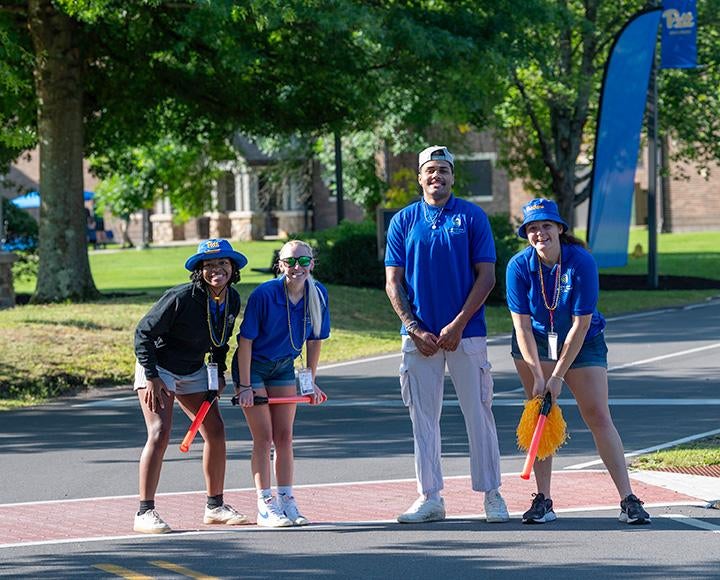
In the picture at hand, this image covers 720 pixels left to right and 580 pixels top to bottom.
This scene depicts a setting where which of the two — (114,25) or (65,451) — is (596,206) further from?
(65,451)

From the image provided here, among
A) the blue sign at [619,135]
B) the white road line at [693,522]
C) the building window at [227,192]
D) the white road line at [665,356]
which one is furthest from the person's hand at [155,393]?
the building window at [227,192]

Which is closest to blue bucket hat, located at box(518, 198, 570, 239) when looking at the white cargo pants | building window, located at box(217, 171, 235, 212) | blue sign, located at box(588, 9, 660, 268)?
the white cargo pants

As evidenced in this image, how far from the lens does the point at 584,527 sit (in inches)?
333

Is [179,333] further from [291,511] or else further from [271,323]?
[291,511]

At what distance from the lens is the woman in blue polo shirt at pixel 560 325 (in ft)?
27.4

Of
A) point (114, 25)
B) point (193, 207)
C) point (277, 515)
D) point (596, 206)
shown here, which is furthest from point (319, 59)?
point (193, 207)

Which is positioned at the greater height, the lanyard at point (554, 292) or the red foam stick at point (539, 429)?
the lanyard at point (554, 292)

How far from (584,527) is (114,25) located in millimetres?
17317

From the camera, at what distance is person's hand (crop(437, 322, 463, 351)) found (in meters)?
8.45

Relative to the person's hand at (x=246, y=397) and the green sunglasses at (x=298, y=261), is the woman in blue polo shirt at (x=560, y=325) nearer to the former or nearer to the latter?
the green sunglasses at (x=298, y=261)

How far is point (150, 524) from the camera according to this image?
28.1ft

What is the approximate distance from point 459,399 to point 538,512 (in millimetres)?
779

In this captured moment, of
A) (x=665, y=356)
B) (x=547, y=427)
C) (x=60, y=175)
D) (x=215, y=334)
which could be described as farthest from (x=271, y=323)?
(x=60, y=175)

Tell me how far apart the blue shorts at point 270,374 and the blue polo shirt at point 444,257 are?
29.6 inches
